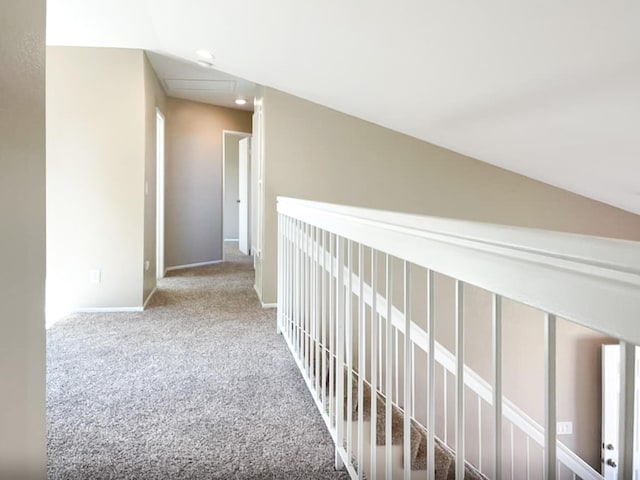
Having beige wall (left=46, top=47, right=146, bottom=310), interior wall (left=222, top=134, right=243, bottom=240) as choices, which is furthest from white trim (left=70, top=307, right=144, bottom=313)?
interior wall (left=222, top=134, right=243, bottom=240)

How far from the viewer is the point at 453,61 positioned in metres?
2.24

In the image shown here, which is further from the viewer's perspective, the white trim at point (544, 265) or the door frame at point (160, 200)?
the door frame at point (160, 200)

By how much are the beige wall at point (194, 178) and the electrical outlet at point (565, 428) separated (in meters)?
4.65

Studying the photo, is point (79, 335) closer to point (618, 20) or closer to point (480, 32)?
point (480, 32)

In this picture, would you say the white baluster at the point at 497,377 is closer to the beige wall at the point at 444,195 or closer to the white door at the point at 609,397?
the beige wall at the point at 444,195

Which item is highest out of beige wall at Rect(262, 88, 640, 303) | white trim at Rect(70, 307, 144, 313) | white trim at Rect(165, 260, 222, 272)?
beige wall at Rect(262, 88, 640, 303)

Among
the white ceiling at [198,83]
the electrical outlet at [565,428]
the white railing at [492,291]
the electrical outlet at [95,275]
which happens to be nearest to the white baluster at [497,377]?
the white railing at [492,291]

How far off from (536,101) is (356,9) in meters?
1.09

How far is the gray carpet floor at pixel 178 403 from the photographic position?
1.57 meters

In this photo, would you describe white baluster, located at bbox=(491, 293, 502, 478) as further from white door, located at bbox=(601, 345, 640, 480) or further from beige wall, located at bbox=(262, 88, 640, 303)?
white door, located at bbox=(601, 345, 640, 480)

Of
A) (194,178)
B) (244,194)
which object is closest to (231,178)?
(244,194)

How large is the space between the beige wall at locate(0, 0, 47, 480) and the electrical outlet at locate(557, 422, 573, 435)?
4.47m

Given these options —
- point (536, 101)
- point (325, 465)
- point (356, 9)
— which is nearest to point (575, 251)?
point (325, 465)

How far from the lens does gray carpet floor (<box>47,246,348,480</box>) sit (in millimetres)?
1569
